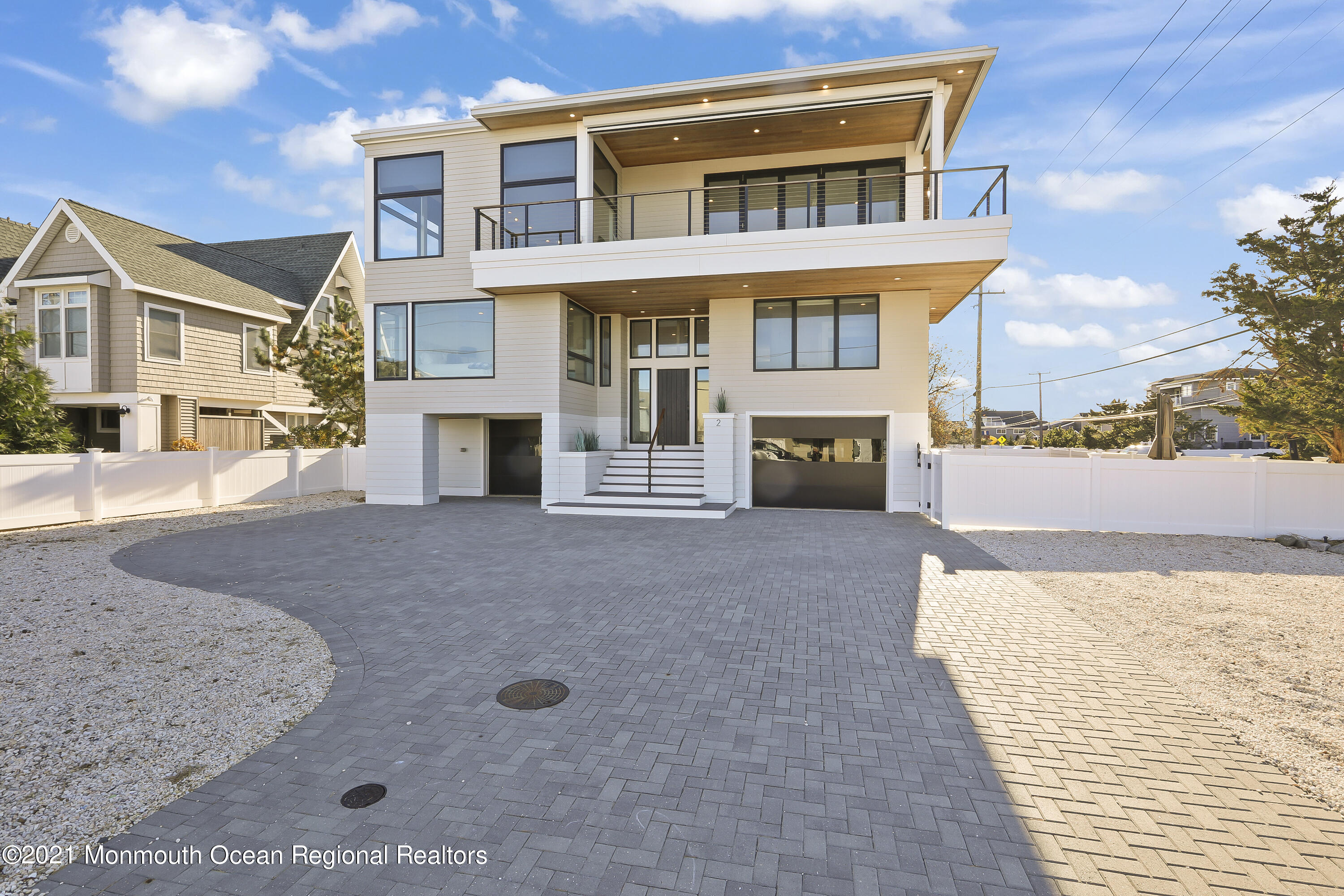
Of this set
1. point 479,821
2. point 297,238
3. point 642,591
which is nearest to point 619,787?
point 479,821

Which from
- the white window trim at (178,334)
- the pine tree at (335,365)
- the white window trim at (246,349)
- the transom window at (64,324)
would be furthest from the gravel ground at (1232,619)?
the transom window at (64,324)

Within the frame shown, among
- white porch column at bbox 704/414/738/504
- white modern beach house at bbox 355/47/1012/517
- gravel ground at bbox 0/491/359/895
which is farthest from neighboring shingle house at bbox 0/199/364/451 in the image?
white porch column at bbox 704/414/738/504

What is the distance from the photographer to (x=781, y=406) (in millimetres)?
12727

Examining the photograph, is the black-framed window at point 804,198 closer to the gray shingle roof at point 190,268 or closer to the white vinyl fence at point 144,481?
the white vinyl fence at point 144,481

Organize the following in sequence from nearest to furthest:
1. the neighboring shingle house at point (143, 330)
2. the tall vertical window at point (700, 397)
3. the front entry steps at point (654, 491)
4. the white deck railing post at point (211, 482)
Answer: the front entry steps at point (654, 491) → the white deck railing post at point (211, 482) → the tall vertical window at point (700, 397) → the neighboring shingle house at point (143, 330)

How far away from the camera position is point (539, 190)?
12.8 meters

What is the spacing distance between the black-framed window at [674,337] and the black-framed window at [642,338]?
0.73 feet

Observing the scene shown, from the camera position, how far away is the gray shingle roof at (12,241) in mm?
16969

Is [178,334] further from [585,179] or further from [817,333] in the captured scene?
[817,333]

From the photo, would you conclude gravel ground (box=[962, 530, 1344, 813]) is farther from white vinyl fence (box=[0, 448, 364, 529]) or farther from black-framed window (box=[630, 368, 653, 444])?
white vinyl fence (box=[0, 448, 364, 529])

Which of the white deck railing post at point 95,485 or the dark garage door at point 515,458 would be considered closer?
the white deck railing post at point 95,485

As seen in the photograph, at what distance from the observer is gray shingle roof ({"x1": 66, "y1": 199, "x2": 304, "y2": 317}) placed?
51.4 feet

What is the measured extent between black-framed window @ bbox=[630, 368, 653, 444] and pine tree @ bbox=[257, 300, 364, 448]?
284 inches

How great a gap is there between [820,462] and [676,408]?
159 inches
